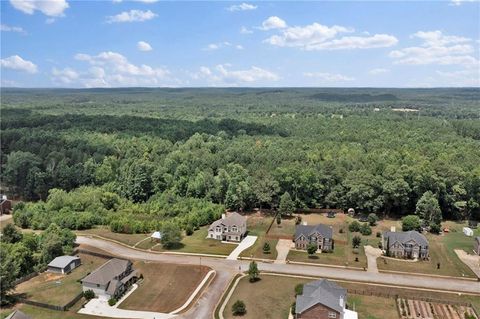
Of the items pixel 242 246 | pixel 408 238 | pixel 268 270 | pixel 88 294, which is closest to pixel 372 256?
pixel 408 238

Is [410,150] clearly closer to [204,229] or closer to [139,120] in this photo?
[204,229]

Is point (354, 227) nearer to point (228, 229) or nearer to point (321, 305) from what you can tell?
point (228, 229)

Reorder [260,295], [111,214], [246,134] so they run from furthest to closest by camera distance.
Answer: [246,134] → [111,214] → [260,295]

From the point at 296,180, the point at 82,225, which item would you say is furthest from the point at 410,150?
the point at 82,225

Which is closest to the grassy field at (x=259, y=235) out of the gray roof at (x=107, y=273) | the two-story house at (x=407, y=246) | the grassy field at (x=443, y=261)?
the grassy field at (x=443, y=261)

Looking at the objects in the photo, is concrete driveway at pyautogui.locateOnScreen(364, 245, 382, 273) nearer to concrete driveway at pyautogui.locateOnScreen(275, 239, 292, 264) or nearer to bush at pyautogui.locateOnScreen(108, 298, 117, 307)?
concrete driveway at pyautogui.locateOnScreen(275, 239, 292, 264)

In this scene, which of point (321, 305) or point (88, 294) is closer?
point (321, 305)
